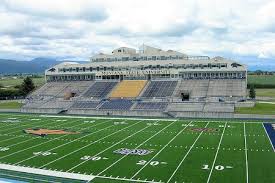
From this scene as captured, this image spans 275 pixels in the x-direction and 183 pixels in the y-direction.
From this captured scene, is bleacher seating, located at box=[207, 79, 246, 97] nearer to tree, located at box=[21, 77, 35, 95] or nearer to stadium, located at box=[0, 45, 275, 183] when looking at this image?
stadium, located at box=[0, 45, 275, 183]

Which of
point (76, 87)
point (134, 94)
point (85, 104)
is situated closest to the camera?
point (85, 104)

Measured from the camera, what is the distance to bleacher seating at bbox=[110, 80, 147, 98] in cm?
6438

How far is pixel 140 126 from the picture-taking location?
4281 centimetres

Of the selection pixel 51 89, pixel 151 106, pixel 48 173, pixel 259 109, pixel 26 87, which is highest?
pixel 26 87

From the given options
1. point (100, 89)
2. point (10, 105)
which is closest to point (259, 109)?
point (100, 89)

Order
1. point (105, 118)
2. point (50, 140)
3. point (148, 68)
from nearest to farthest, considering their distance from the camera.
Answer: point (50, 140), point (105, 118), point (148, 68)

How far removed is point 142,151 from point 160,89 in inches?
1412

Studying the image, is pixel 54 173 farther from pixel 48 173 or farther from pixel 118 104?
pixel 118 104

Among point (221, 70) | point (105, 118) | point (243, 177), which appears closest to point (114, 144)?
point (243, 177)

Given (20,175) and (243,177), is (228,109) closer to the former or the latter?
(243,177)

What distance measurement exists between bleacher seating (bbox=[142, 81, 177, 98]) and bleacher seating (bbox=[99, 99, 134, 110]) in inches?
188

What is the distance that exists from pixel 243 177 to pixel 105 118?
30.3 meters

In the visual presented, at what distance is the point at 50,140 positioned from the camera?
3459 centimetres

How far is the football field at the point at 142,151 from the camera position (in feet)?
75.8
